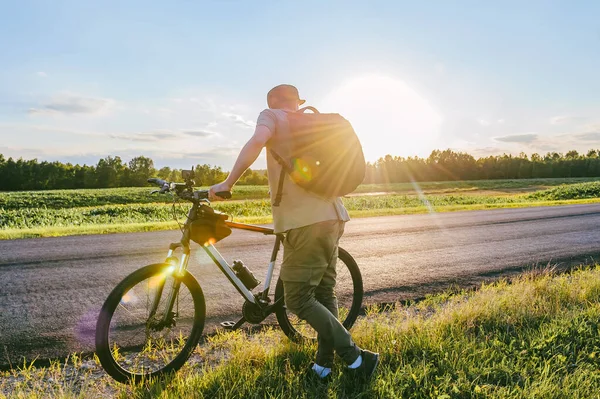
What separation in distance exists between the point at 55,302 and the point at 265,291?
3.12 m

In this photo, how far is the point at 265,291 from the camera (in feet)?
12.4

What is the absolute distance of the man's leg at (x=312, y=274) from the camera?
3.07 metres

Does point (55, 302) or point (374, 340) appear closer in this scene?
point (374, 340)

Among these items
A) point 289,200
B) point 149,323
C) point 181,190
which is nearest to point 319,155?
point 289,200

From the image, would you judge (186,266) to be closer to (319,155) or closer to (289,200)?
(289,200)

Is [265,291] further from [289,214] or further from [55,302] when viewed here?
[55,302]

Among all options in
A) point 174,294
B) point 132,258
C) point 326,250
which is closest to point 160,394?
point 174,294

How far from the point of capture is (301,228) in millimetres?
3059

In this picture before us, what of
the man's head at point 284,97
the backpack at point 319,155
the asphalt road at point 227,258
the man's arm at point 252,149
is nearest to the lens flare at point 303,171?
the backpack at point 319,155

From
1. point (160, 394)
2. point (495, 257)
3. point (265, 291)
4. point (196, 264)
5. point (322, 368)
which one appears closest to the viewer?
point (160, 394)

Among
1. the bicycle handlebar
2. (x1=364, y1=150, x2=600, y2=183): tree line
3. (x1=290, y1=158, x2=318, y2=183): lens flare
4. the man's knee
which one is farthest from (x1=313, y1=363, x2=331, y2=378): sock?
(x1=364, y1=150, x2=600, y2=183): tree line

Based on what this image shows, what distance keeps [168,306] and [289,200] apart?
51.4 inches

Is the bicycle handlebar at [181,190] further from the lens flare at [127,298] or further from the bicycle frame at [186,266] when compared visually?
the lens flare at [127,298]

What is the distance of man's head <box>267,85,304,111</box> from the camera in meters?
3.15
